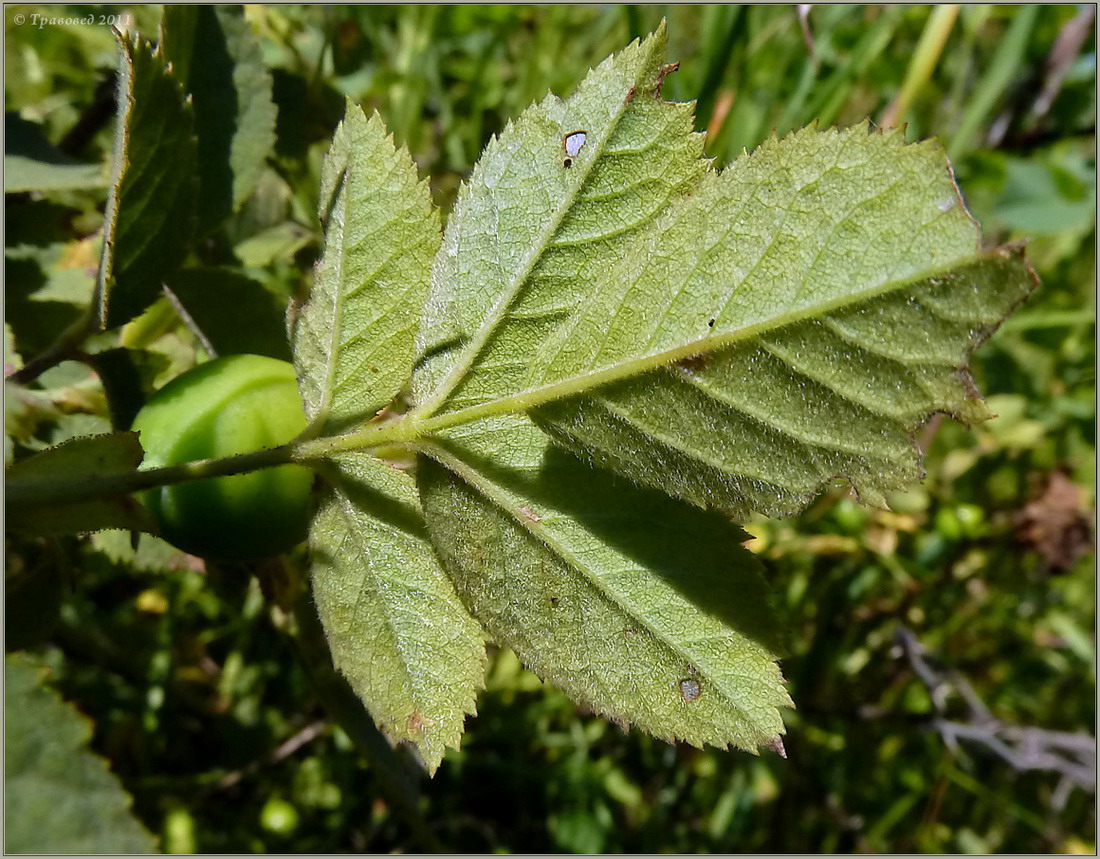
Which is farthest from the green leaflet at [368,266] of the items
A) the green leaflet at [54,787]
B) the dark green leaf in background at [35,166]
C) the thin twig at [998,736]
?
the thin twig at [998,736]

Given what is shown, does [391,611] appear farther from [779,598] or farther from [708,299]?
[779,598]

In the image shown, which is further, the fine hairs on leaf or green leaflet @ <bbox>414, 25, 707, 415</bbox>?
green leaflet @ <bbox>414, 25, 707, 415</bbox>

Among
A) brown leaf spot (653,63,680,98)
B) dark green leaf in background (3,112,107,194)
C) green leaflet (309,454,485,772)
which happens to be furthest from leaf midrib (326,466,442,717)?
dark green leaf in background (3,112,107,194)

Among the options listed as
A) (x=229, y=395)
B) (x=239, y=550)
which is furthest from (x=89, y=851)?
(x=229, y=395)

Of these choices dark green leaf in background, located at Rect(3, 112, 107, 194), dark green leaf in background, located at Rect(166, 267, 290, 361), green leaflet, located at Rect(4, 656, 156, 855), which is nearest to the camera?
green leaflet, located at Rect(4, 656, 156, 855)

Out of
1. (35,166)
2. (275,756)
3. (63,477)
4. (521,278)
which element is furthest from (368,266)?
(275,756)

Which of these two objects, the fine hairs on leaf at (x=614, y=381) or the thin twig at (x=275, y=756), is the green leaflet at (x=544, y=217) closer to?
the fine hairs on leaf at (x=614, y=381)

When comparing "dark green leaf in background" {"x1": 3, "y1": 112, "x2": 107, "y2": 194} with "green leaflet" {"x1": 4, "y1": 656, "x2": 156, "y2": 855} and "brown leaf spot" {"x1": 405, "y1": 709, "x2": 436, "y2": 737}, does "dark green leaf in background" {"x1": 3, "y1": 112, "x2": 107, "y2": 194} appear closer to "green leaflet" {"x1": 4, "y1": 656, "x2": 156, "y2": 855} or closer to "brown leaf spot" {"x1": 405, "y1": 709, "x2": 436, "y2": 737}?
"green leaflet" {"x1": 4, "y1": 656, "x2": 156, "y2": 855}
